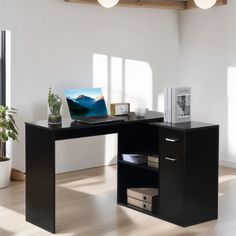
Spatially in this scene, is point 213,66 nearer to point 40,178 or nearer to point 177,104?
point 177,104

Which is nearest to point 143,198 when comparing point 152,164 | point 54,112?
point 152,164

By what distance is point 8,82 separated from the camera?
18.9ft

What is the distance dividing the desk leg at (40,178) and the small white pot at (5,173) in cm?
117

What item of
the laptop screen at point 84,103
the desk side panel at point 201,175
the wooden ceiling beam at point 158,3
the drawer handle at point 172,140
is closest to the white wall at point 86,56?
the wooden ceiling beam at point 158,3


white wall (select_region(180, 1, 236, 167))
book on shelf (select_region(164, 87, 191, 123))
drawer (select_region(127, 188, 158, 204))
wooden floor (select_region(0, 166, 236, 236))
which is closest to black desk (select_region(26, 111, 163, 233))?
wooden floor (select_region(0, 166, 236, 236))

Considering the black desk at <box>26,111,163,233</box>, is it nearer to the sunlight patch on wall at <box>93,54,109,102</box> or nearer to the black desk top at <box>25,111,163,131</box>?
the black desk top at <box>25,111,163,131</box>

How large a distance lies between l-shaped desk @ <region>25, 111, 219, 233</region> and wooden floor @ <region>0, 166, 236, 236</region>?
11cm

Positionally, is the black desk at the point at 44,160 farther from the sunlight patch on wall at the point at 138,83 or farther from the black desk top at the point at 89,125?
the sunlight patch on wall at the point at 138,83

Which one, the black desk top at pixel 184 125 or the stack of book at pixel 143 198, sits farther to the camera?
the stack of book at pixel 143 198

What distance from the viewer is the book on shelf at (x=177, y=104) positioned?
4.40 meters

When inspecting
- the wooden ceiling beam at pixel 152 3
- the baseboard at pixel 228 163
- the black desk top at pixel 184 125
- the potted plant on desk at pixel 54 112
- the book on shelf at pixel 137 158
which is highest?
the wooden ceiling beam at pixel 152 3

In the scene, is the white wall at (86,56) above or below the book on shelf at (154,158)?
above

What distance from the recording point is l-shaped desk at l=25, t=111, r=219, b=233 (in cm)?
412

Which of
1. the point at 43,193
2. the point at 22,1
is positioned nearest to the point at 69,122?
the point at 43,193
